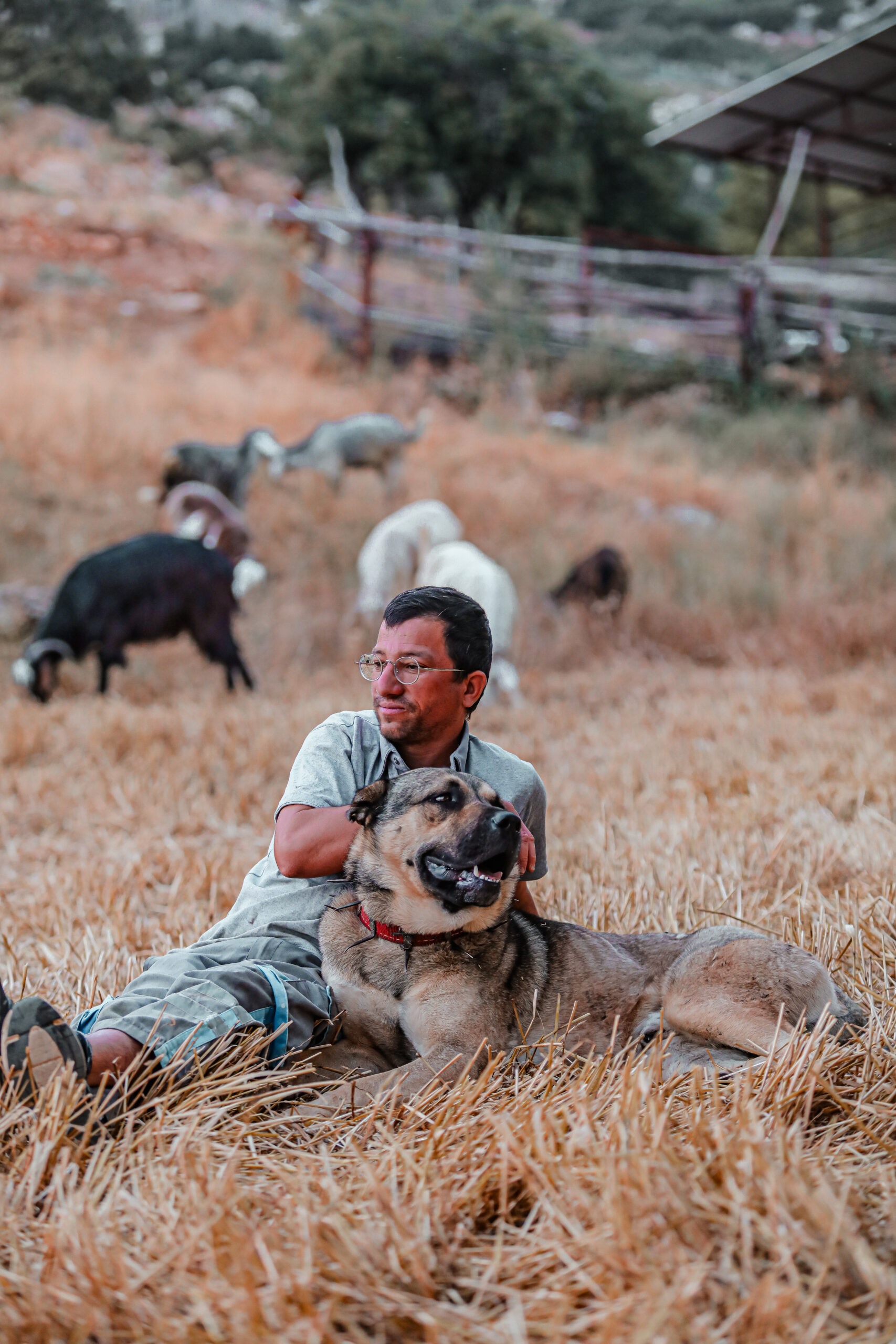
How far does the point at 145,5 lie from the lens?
611 inches

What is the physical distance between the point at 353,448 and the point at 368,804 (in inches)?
375

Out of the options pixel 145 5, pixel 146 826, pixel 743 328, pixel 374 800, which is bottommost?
pixel 146 826

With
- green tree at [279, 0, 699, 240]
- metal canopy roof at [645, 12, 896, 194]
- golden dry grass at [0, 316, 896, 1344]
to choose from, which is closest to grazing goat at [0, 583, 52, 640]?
golden dry grass at [0, 316, 896, 1344]

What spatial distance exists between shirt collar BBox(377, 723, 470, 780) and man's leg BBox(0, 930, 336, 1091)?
19.9 inches

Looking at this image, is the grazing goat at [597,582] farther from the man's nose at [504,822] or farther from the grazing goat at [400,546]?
the man's nose at [504,822]

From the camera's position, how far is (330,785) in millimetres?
2789

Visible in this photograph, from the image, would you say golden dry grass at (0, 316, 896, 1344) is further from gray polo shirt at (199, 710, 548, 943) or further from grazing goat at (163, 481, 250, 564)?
grazing goat at (163, 481, 250, 564)

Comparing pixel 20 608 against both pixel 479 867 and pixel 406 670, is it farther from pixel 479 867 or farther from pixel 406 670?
pixel 479 867

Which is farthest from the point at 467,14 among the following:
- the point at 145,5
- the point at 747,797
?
the point at 747,797

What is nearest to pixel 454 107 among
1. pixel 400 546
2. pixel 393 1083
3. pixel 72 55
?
pixel 72 55

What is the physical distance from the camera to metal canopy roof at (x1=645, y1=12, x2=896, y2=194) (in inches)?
513

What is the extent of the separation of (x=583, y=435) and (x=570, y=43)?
13.7 metres

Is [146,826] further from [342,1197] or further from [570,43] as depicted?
[570,43]

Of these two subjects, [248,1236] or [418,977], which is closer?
[248,1236]
